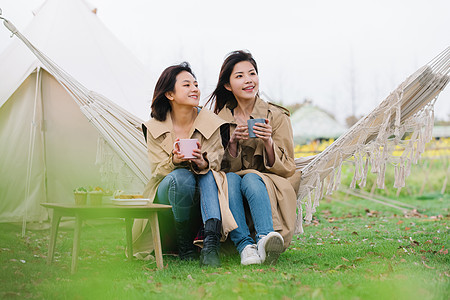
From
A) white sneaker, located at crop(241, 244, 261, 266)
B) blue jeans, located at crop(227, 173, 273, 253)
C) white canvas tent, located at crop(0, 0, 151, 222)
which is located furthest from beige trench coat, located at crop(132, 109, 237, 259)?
white canvas tent, located at crop(0, 0, 151, 222)

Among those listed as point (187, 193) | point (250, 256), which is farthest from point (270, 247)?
point (187, 193)

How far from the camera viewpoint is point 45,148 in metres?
4.03

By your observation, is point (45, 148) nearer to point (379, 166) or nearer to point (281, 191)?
point (281, 191)

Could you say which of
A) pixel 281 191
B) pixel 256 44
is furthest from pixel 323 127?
pixel 281 191

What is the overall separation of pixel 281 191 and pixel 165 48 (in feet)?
35.1

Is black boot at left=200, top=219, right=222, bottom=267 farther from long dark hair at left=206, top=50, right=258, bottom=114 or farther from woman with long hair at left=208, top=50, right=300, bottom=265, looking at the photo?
long dark hair at left=206, top=50, right=258, bottom=114

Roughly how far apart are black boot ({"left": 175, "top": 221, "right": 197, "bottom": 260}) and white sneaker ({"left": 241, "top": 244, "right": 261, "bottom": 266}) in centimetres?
34

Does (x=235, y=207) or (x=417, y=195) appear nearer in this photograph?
(x=235, y=207)

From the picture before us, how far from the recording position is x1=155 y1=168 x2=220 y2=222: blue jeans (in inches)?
90.6

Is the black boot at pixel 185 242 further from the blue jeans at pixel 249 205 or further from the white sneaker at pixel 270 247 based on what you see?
the white sneaker at pixel 270 247

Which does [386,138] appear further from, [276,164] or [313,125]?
[313,125]

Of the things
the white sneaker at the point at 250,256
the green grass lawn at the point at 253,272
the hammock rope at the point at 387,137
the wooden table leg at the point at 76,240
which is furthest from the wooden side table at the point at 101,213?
the hammock rope at the point at 387,137

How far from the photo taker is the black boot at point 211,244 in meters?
2.20

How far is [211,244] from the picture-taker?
2227 millimetres
